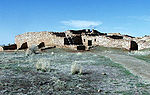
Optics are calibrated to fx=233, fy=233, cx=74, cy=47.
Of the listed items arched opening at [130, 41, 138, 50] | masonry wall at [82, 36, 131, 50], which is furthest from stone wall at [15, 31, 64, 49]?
arched opening at [130, 41, 138, 50]

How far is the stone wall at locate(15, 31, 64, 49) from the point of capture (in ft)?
118

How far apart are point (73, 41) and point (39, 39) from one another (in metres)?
5.77

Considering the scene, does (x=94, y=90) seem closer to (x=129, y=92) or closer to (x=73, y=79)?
(x=129, y=92)

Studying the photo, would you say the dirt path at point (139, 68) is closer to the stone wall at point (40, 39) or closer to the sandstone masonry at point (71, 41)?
the sandstone masonry at point (71, 41)

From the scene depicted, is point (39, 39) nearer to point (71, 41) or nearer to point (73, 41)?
point (71, 41)

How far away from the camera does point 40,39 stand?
38500 millimetres

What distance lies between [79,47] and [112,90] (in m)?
24.9

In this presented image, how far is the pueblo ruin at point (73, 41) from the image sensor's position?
1315 inches

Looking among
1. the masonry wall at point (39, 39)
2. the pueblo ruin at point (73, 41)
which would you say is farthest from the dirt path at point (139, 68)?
the masonry wall at point (39, 39)

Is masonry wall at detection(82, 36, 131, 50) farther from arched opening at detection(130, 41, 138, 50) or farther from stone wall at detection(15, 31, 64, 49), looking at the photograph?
stone wall at detection(15, 31, 64, 49)

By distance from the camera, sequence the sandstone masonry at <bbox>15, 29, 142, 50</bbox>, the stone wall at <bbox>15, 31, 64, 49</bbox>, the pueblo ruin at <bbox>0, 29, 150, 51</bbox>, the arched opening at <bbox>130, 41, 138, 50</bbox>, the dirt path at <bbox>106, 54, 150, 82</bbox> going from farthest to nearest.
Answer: the stone wall at <bbox>15, 31, 64, 49</bbox>
the sandstone masonry at <bbox>15, 29, 142, 50</bbox>
the pueblo ruin at <bbox>0, 29, 150, 51</bbox>
the arched opening at <bbox>130, 41, 138, 50</bbox>
the dirt path at <bbox>106, 54, 150, 82</bbox>

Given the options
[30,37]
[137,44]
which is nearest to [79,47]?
[137,44]

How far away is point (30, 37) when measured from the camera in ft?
131

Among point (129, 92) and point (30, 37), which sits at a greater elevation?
point (30, 37)
